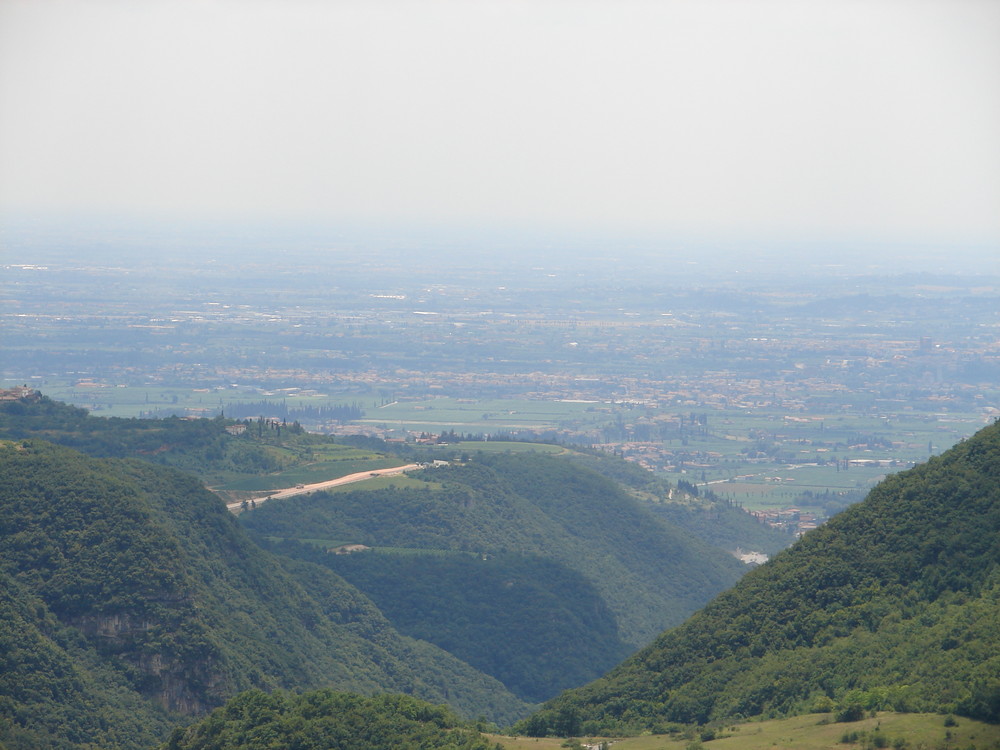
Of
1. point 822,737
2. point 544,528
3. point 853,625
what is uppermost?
point 822,737

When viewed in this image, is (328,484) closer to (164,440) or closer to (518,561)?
(164,440)

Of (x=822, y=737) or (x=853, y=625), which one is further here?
(x=853, y=625)

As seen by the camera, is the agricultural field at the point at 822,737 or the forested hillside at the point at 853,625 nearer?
the agricultural field at the point at 822,737

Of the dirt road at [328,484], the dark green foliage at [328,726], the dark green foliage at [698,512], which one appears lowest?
the dark green foliage at [698,512]

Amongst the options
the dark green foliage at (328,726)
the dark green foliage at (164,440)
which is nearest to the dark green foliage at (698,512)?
the dark green foliage at (164,440)

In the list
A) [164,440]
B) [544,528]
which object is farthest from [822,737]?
[164,440]

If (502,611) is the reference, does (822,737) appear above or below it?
above

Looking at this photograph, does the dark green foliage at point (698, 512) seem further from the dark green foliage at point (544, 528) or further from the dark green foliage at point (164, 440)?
the dark green foliage at point (164, 440)
